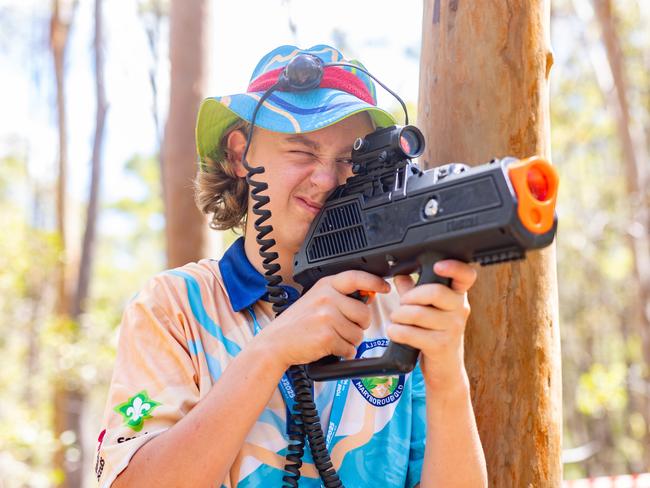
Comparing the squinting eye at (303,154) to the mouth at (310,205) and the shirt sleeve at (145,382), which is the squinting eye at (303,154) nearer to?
the mouth at (310,205)

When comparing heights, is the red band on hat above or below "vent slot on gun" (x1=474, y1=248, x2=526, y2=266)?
above

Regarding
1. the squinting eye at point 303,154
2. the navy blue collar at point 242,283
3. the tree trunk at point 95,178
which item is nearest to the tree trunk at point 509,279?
the squinting eye at point 303,154

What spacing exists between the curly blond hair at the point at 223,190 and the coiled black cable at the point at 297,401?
1.12 ft

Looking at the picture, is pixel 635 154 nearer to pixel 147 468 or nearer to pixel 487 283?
pixel 487 283

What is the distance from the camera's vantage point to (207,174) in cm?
238

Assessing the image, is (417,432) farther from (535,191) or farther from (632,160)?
(632,160)

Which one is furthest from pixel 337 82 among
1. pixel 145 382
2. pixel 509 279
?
pixel 145 382

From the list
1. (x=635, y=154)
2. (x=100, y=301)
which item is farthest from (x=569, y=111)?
(x=100, y=301)

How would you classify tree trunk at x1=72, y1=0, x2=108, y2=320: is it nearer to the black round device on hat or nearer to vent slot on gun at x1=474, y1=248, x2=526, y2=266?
the black round device on hat

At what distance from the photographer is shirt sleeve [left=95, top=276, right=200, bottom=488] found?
1702 millimetres

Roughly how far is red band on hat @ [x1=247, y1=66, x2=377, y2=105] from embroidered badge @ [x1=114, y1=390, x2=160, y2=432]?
3.21ft

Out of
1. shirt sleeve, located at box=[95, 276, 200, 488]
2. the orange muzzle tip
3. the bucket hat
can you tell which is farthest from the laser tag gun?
shirt sleeve, located at box=[95, 276, 200, 488]

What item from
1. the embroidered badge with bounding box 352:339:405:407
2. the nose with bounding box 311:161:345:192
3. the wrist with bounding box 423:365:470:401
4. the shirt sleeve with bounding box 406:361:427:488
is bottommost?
the shirt sleeve with bounding box 406:361:427:488

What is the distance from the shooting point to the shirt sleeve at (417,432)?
1.90 metres
